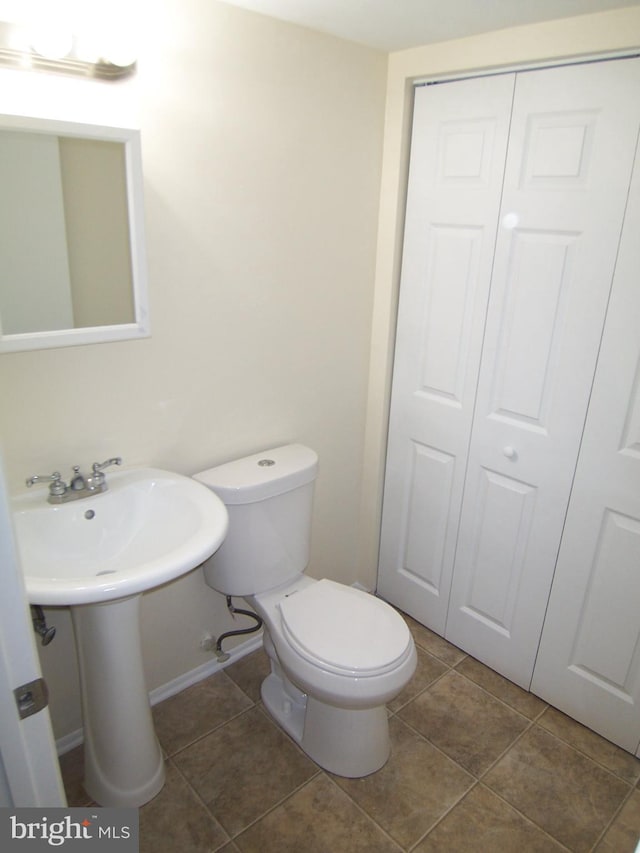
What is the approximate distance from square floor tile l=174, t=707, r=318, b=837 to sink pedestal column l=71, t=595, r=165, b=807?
0.13m

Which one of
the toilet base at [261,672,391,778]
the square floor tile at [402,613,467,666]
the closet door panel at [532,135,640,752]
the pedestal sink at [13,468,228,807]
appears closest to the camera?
the pedestal sink at [13,468,228,807]

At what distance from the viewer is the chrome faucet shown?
1.49m

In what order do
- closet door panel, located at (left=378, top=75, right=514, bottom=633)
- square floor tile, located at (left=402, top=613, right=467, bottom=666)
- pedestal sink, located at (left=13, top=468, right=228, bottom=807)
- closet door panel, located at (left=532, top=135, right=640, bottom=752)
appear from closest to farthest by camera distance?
1. pedestal sink, located at (left=13, top=468, right=228, bottom=807)
2. closet door panel, located at (left=532, top=135, right=640, bottom=752)
3. closet door panel, located at (left=378, top=75, right=514, bottom=633)
4. square floor tile, located at (left=402, top=613, right=467, bottom=666)

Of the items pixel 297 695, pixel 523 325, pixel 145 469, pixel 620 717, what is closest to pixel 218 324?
pixel 145 469

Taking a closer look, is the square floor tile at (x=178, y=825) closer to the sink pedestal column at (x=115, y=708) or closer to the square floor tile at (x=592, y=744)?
the sink pedestal column at (x=115, y=708)

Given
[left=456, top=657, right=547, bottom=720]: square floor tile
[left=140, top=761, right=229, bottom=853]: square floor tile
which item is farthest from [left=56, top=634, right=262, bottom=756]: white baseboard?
[left=456, top=657, right=547, bottom=720]: square floor tile

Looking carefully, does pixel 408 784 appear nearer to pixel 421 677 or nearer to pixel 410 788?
pixel 410 788

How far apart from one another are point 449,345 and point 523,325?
0.94ft

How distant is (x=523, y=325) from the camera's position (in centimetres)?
185

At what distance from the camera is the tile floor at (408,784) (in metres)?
1.61

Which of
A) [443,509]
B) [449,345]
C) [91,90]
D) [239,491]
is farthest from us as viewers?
[443,509]

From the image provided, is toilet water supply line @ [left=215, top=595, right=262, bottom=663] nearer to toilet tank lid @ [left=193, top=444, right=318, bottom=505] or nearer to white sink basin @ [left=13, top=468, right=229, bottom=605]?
toilet tank lid @ [left=193, top=444, right=318, bottom=505]

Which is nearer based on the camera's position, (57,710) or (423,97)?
(57,710)

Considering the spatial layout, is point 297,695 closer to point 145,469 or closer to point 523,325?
point 145,469
